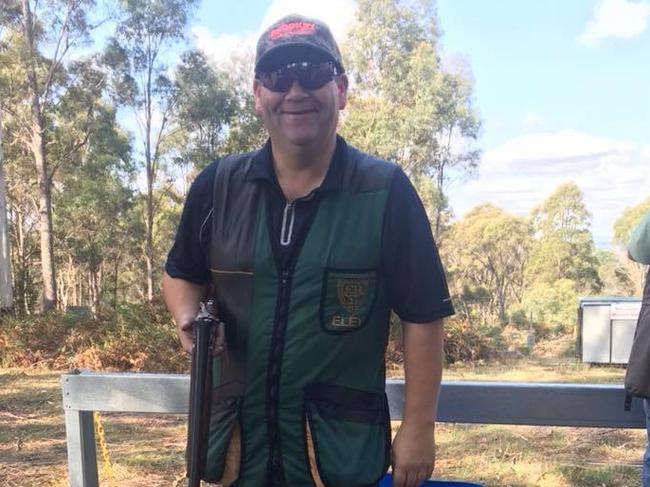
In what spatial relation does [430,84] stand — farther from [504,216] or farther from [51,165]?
[51,165]

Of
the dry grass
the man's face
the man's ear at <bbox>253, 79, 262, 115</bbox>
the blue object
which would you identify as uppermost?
the man's ear at <bbox>253, 79, 262, 115</bbox>

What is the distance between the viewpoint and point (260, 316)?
5.13 ft

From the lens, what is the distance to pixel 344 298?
1517 mm

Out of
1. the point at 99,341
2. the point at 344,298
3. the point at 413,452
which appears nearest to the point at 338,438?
the point at 413,452

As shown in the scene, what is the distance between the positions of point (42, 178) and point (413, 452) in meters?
17.3

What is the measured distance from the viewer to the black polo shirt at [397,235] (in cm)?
150

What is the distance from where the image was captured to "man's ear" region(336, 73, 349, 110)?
1.61 meters

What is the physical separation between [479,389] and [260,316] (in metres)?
0.76

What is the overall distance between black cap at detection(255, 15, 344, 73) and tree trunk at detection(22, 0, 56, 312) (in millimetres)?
15300

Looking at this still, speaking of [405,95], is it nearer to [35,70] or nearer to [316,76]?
[35,70]

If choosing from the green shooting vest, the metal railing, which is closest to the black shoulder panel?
the green shooting vest

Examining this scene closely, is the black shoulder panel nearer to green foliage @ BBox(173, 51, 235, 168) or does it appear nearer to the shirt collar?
the shirt collar

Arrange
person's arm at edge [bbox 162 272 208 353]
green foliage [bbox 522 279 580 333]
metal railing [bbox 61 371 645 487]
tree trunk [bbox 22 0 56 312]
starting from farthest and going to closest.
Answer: green foliage [bbox 522 279 580 333] < tree trunk [bbox 22 0 56 312] < metal railing [bbox 61 371 645 487] < person's arm at edge [bbox 162 272 208 353]

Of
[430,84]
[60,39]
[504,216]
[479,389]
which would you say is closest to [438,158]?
[430,84]
